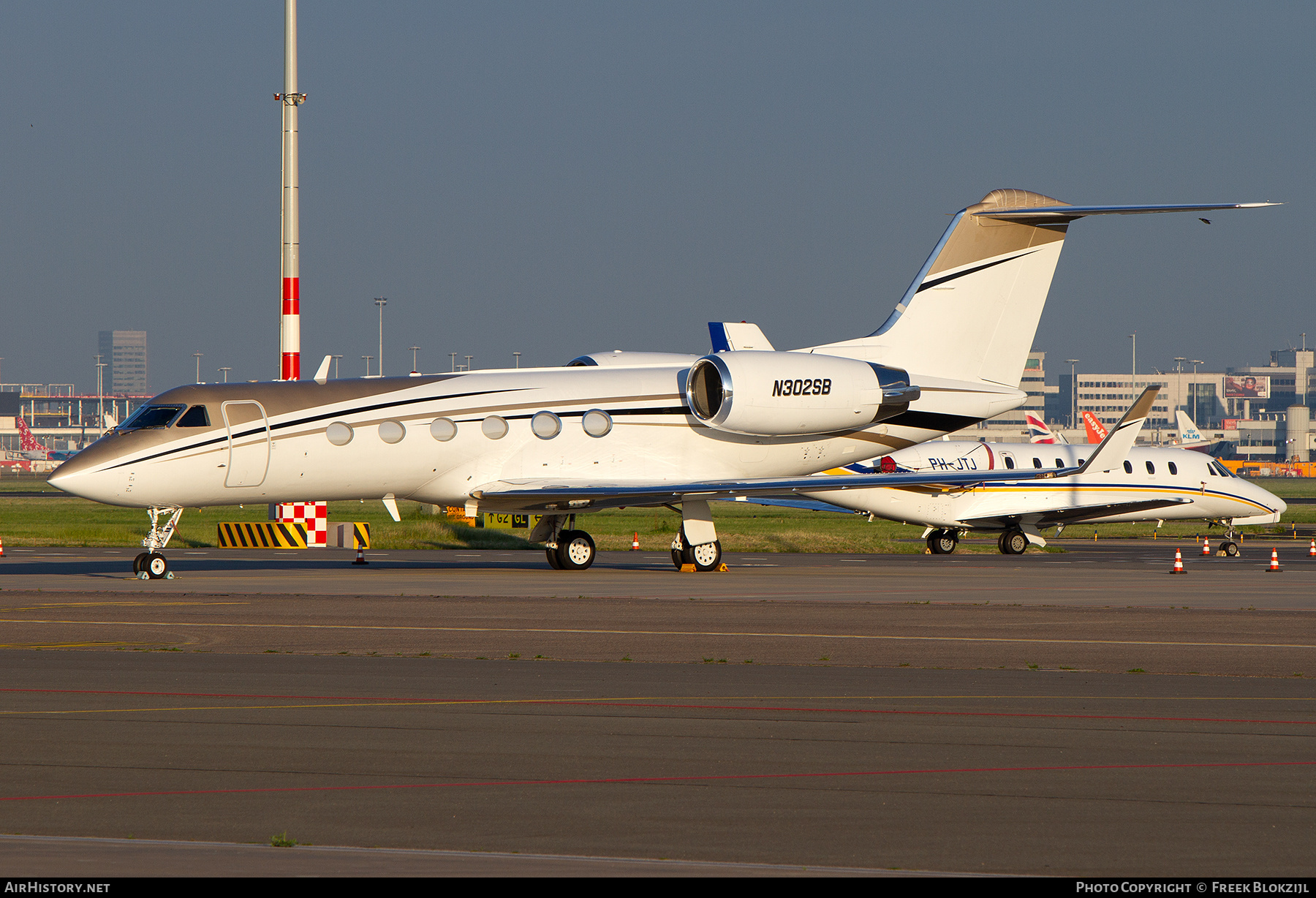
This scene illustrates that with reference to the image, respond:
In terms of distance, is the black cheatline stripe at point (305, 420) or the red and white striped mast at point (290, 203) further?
the red and white striped mast at point (290, 203)

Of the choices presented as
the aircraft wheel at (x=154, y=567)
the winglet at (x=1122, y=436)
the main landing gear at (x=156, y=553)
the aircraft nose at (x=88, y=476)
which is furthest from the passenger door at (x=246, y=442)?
the winglet at (x=1122, y=436)

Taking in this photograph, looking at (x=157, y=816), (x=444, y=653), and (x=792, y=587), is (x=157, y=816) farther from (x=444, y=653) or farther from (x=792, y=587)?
(x=792, y=587)

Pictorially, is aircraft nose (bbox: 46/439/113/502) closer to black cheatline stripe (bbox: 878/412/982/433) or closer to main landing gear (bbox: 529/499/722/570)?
main landing gear (bbox: 529/499/722/570)

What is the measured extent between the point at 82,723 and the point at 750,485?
668 inches

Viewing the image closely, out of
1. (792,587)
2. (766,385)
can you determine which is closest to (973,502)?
(766,385)

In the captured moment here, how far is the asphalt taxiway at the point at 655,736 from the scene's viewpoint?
22.1ft

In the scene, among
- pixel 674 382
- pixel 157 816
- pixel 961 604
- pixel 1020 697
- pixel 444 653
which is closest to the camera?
pixel 157 816

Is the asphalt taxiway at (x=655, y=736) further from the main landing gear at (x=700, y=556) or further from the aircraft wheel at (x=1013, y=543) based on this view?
the aircraft wheel at (x=1013, y=543)

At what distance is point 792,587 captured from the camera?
79.9ft

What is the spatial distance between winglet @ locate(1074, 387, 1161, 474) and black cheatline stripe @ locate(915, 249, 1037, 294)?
15.1 ft

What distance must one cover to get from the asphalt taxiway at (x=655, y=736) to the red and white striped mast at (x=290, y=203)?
1430 centimetres

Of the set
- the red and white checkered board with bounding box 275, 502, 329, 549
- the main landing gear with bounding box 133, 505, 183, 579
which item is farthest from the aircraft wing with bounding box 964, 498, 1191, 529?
the main landing gear with bounding box 133, 505, 183, 579

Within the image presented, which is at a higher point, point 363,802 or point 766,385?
point 766,385

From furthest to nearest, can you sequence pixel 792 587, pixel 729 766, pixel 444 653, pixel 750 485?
pixel 750 485 → pixel 792 587 → pixel 444 653 → pixel 729 766
